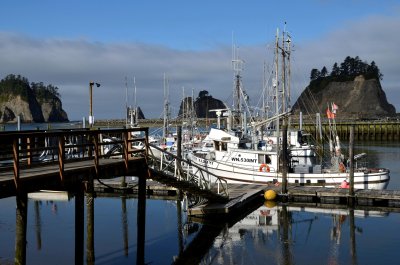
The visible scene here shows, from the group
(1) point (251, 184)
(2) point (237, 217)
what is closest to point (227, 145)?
(1) point (251, 184)

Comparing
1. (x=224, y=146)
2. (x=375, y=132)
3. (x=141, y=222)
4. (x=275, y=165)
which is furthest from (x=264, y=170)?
(x=375, y=132)

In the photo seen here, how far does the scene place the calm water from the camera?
2155 cm

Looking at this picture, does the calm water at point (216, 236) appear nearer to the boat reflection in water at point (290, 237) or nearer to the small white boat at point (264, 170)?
the boat reflection in water at point (290, 237)

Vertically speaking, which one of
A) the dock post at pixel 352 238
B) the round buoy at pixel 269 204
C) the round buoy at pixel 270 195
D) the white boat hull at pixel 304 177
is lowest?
the dock post at pixel 352 238

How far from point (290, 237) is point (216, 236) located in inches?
143

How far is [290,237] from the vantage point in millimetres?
25312

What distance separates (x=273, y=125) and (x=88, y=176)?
47308 millimetres

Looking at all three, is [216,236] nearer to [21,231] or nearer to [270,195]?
[270,195]

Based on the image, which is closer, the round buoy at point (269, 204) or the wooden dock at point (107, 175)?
the wooden dock at point (107, 175)

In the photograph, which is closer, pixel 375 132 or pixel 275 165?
pixel 275 165

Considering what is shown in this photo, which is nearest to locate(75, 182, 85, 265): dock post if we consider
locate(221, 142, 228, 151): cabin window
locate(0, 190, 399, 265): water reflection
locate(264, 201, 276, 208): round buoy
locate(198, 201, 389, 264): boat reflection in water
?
locate(0, 190, 399, 265): water reflection

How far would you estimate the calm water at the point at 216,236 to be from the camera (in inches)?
848

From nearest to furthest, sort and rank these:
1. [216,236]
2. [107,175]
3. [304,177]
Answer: [107,175] → [216,236] → [304,177]

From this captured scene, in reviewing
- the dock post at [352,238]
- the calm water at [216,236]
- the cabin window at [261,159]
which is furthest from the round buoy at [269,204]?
the cabin window at [261,159]
